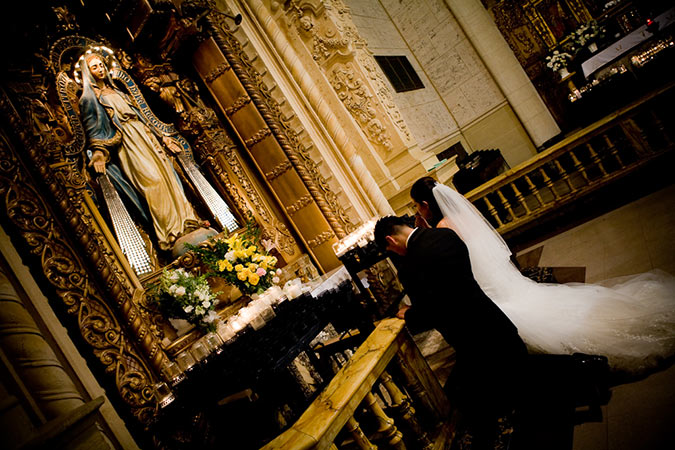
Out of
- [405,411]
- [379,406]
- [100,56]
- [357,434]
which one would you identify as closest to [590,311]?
[405,411]

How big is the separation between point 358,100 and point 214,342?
5.03 m

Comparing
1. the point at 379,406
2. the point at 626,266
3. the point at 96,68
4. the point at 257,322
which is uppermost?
the point at 96,68

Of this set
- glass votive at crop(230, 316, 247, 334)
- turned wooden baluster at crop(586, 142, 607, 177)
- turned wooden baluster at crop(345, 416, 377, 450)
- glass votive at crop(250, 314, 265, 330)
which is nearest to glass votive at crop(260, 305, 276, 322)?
glass votive at crop(250, 314, 265, 330)

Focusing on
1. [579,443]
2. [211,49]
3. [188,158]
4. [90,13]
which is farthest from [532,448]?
[90,13]

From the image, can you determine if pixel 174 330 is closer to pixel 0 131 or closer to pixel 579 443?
pixel 0 131

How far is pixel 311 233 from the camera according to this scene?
199 inches

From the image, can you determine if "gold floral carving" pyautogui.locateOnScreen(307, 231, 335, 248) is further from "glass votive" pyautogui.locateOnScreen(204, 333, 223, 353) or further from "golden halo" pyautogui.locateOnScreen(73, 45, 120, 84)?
"golden halo" pyautogui.locateOnScreen(73, 45, 120, 84)

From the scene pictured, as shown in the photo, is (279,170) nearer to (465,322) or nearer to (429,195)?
(429,195)

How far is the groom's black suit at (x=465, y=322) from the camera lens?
1.90 meters

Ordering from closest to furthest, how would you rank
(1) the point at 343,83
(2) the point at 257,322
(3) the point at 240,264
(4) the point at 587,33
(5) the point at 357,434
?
(5) the point at 357,434
(2) the point at 257,322
(3) the point at 240,264
(1) the point at 343,83
(4) the point at 587,33

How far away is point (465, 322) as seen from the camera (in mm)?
1962

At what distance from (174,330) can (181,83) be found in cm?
376

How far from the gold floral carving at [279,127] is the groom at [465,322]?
294 cm

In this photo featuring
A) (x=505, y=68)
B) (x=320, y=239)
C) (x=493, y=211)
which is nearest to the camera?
(x=320, y=239)
